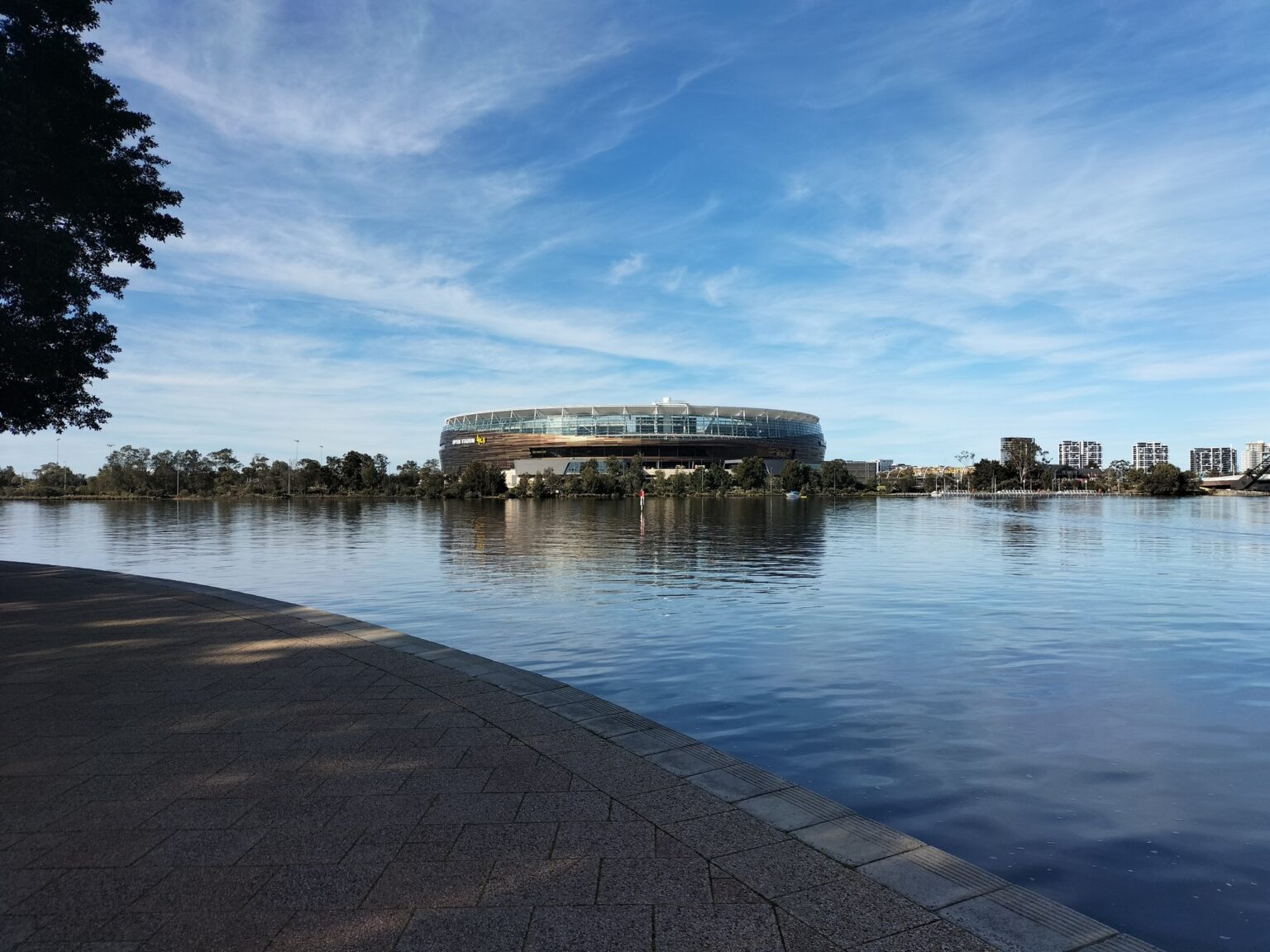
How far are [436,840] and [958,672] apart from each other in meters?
9.35

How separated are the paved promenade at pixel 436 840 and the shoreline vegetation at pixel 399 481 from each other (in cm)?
12882

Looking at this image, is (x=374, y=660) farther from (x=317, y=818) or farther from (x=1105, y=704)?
(x=1105, y=704)

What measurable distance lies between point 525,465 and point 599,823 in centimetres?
17610

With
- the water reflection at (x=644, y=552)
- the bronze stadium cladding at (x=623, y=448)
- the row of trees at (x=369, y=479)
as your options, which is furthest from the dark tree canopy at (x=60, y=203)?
the bronze stadium cladding at (x=623, y=448)

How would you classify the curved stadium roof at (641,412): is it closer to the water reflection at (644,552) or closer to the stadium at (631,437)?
the stadium at (631,437)

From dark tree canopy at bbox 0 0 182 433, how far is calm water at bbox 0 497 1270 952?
7501mm

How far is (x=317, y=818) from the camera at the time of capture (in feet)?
15.4

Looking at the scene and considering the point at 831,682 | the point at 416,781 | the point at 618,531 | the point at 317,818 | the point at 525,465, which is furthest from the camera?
the point at 525,465

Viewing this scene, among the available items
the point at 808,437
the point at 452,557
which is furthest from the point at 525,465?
the point at 452,557

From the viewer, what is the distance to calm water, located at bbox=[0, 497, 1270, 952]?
19.4 ft

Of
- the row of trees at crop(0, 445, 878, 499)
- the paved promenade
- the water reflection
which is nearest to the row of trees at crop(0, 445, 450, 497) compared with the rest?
the row of trees at crop(0, 445, 878, 499)

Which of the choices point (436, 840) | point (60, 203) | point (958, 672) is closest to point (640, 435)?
point (60, 203)

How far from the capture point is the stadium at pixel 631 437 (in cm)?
17325

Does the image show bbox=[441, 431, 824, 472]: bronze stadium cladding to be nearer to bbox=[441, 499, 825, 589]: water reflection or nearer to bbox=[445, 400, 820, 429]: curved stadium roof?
bbox=[445, 400, 820, 429]: curved stadium roof
